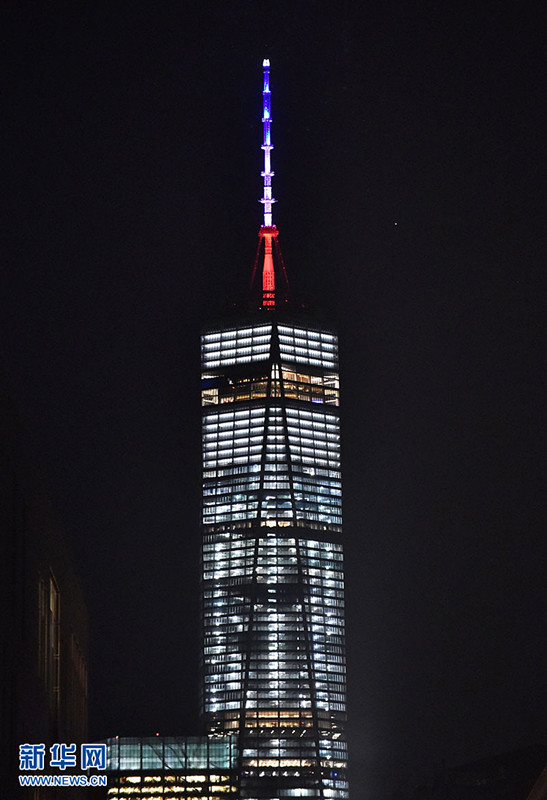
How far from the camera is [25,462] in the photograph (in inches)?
2928

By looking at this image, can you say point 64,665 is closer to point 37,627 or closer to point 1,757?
point 37,627

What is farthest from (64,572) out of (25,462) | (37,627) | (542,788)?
(542,788)

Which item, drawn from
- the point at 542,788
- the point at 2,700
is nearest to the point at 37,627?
the point at 2,700

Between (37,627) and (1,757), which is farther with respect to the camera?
(37,627)

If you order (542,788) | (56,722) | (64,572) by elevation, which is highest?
(64,572)

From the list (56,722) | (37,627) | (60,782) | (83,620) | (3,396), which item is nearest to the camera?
(3,396)

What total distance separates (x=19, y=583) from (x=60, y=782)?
8.65 meters

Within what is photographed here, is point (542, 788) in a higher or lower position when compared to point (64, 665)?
lower

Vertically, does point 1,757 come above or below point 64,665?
below

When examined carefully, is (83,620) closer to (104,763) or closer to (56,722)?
(56,722)

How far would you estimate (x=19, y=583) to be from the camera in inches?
2876

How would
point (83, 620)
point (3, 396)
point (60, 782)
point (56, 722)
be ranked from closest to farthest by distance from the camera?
point (3, 396) → point (60, 782) → point (56, 722) → point (83, 620)

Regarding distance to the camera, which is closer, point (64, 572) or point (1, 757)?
point (1, 757)

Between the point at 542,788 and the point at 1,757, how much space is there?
22.0 meters
